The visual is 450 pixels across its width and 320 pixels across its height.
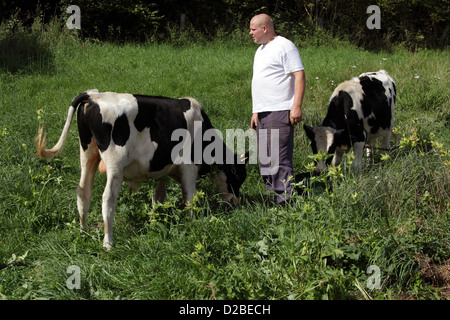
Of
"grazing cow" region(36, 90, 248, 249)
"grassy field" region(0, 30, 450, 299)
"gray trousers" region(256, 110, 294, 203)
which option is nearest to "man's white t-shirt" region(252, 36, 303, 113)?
"gray trousers" region(256, 110, 294, 203)

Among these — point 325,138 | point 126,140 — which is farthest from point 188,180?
point 325,138

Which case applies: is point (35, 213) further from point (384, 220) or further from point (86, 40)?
point (86, 40)

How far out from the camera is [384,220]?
4.38 metres

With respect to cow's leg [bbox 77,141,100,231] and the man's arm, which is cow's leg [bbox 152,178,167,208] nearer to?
cow's leg [bbox 77,141,100,231]

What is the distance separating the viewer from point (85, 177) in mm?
4969

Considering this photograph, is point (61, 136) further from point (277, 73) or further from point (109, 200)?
point (277, 73)

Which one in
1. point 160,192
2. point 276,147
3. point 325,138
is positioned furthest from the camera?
point 325,138

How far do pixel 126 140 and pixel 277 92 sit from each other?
1.76 m

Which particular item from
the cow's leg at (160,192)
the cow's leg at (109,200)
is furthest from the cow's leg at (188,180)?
the cow's leg at (109,200)

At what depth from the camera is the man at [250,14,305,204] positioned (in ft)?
17.4

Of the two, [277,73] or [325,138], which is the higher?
[277,73]

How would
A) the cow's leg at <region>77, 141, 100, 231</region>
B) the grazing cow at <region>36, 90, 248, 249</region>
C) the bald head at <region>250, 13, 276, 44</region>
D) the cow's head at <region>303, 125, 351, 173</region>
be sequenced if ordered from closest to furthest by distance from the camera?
the grazing cow at <region>36, 90, 248, 249</region>
the cow's leg at <region>77, 141, 100, 231</region>
the bald head at <region>250, 13, 276, 44</region>
the cow's head at <region>303, 125, 351, 173</region>

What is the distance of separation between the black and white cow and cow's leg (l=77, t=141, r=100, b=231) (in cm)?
280
